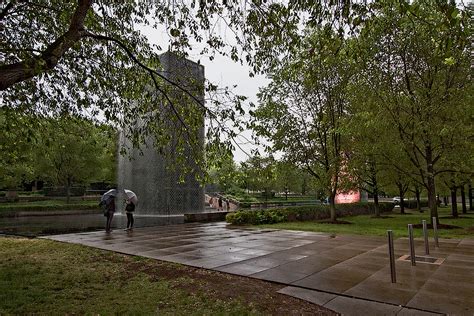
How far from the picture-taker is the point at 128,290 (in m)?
5.83

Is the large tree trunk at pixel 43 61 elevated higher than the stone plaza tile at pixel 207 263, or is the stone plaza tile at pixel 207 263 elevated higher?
the large tree trunk at pixel 43 61

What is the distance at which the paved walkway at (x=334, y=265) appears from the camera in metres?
5.21

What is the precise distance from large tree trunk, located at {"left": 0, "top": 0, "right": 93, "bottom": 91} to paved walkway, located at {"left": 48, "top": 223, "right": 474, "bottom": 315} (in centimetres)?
503

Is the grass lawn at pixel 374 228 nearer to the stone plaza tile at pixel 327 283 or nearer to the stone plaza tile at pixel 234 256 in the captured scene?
the stone plaza tile at pixel 234 256

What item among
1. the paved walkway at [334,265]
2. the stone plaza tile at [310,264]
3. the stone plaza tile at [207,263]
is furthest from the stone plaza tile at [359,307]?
the stone plaza tile at [207,263]

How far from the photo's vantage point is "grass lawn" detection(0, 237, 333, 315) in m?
4.91

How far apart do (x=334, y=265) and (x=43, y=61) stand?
677 centimetres

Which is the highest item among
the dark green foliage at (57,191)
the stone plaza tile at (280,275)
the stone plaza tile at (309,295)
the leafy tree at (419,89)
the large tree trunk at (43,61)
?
the leafy tree at (419,89)

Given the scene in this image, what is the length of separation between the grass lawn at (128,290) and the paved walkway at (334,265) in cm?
55

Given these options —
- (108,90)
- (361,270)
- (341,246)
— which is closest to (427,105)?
(341,246)

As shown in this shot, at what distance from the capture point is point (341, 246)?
10.4 metres

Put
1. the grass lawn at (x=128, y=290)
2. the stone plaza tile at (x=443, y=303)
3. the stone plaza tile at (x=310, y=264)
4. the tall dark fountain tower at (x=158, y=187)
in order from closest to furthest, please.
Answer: the stone plaza tile at (x=443, y=303), the grass lawn at (x=128, y=290), the stone plaza tile at (x=310, y=264), the tall dark fountain tower at (x=158, y=187)

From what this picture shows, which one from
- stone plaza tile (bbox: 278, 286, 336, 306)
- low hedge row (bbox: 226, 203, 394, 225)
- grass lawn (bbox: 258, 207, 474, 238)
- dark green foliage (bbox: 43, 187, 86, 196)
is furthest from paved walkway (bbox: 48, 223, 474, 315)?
dark green foliage (bbox: 43, 187, 86, 196)

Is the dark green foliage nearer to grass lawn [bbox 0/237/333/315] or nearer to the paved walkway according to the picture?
the paved walkway
